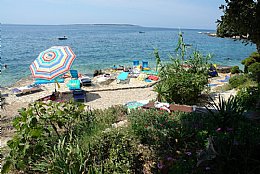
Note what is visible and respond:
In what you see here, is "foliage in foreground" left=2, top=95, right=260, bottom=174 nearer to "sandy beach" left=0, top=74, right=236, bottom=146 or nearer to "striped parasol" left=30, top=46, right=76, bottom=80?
"striped parasol" left=30, top=46, right=76, bottom=80

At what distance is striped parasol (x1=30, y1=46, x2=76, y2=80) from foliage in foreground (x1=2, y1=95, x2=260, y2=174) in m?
7.22

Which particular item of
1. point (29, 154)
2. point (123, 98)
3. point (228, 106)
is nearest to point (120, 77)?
point (123, 98)

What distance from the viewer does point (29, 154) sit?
11.2 ft

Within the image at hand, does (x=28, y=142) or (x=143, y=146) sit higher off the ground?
(x=28, y=142)

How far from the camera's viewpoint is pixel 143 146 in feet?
13.2

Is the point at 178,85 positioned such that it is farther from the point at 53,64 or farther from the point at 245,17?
the point at 53,64

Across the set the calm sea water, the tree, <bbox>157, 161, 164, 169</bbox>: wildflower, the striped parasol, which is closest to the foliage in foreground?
<bbox>157, 161, 164, 169</bbox>: wildflower

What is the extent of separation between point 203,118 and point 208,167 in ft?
6.44

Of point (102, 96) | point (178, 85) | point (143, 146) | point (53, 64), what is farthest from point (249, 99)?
point (102, 96)

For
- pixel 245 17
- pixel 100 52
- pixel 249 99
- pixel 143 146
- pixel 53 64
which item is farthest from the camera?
pixel 100 52

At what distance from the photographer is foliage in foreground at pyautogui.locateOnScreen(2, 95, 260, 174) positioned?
120 inches

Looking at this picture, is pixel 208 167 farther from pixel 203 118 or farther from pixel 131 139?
pixel 203 118

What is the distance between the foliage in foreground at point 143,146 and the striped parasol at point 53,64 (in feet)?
23.7

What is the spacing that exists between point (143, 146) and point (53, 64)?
8876mm
